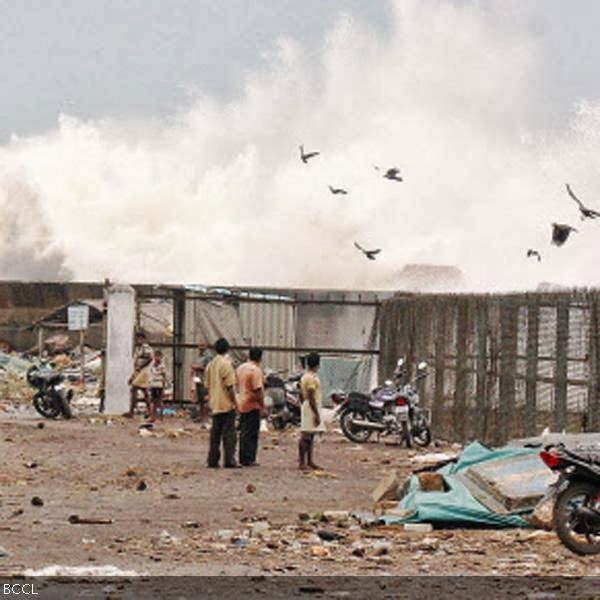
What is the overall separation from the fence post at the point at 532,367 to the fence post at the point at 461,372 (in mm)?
2926

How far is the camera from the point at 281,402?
25.8 meters

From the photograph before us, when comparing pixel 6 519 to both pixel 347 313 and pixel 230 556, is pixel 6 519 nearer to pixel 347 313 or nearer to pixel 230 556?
pixel 230 556

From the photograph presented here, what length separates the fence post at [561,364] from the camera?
742 inches

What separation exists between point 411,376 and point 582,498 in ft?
50.9

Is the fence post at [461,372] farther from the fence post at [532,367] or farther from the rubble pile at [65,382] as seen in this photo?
the rubble pile at [65,382]

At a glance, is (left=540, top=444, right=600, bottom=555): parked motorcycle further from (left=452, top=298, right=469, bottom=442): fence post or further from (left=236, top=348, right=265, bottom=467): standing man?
(left=452, top=298, right=469, bottom=442): fence post

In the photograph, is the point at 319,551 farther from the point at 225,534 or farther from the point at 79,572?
the point at 79,572

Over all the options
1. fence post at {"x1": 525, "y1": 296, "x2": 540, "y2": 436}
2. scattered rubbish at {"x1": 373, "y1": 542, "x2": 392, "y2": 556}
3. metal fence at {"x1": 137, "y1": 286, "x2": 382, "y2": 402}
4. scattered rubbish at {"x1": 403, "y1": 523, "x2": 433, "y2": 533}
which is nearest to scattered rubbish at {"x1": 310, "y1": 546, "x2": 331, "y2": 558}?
scattered rubbish at {"x1": 373, "y1": 542, "x2": 392, "y2": 556}

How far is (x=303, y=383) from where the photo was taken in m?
17.9

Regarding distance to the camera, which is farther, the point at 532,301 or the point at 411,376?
the point at 411,376

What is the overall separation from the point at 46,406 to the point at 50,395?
0.30m

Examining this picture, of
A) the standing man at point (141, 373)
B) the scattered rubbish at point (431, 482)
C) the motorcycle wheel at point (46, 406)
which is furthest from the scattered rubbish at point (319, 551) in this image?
the motorcycle wheel at point (46, 406)

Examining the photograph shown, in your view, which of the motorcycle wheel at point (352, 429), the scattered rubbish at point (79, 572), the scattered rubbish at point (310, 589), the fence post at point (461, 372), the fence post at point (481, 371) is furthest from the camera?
the motorcycle wheel at point (352, 429)

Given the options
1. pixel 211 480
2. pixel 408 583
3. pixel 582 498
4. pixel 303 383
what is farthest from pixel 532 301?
pixel 408 583
